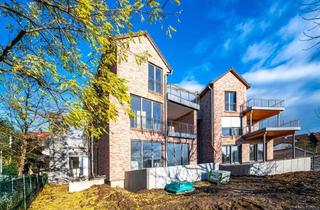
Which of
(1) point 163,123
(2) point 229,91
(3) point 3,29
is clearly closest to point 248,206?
(3) point 3,29

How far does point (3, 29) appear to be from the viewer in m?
5.68

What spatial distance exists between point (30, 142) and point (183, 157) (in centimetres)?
1247

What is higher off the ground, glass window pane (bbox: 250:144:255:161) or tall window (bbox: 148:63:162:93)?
tall window (bbox: 148:63:162:93)

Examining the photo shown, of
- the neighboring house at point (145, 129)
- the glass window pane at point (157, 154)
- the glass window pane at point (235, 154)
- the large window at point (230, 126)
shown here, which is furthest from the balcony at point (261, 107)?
the glass window pane at point (157, 154)

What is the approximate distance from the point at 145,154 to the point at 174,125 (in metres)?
7.25

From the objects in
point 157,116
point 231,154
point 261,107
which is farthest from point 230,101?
point 157,116

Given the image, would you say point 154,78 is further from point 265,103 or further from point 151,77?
point 265,103

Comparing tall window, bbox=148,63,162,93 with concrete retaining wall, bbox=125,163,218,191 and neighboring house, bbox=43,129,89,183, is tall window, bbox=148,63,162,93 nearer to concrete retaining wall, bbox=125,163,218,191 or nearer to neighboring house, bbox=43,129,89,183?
concrete retaining wall, bbox=125,163,218,191

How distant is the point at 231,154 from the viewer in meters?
28.0

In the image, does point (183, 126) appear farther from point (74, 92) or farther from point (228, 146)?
point (74, 92)

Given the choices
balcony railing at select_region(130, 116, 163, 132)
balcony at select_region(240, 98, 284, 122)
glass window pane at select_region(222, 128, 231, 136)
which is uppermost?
balcony at select_region(240, 98, 284, 122)

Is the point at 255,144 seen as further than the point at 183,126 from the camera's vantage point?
Yes

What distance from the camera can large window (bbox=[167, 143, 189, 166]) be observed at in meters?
21.4

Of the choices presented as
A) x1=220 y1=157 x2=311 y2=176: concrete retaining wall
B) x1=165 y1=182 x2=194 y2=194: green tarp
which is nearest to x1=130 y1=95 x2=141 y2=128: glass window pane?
x1=165 y1=182 x2=194 y2=194: green tarp
